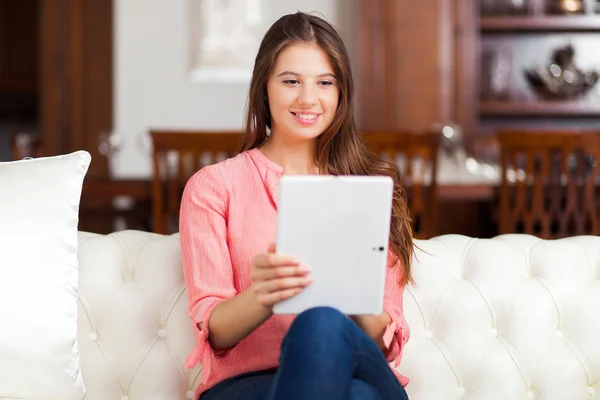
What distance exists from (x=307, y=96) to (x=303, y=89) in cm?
2

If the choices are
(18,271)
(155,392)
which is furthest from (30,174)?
(155,392)

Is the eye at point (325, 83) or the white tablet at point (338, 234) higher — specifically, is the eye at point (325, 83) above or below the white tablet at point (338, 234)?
above

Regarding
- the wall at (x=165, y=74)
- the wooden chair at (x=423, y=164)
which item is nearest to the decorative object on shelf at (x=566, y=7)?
the wall at (x=165, y=74)

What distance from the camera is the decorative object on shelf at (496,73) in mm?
4957

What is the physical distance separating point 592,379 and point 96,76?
13.5 ft

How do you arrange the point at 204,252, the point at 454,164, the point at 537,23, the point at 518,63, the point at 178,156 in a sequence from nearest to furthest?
the point at 204,252 → the point at 178,156 → the point at 454,164 → the point at 537,23 → the point at 518,63

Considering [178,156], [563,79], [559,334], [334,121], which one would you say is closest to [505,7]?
[563,79]

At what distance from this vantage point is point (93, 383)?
1.80 metres

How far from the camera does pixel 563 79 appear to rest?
192 inches

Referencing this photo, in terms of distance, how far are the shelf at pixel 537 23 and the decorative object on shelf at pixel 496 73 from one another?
0.14m

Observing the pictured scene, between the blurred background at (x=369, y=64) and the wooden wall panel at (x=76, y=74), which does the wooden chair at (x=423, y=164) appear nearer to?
the blurred background at (x=369, y=64)

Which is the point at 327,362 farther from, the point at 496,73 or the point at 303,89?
the point at 496,73

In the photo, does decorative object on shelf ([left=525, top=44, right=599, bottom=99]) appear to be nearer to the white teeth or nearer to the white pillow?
the white teeth

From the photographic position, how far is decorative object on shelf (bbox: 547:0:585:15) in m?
4.89
